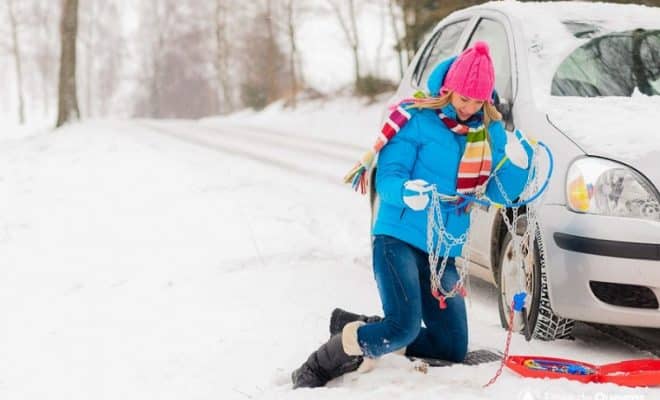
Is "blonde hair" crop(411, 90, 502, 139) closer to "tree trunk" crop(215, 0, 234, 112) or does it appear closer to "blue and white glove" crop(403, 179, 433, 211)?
"blue and white glove" crop(403, 179, 433, 211)

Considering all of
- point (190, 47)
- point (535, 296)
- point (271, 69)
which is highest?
point (535, 296)

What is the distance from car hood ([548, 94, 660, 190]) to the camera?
3.66 meters

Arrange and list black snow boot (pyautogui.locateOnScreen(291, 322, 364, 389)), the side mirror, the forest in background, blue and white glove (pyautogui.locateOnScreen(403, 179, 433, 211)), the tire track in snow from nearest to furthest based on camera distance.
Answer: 1. blue and white glove (pyautogui.locateOnScreen(403, 179, 433, 211))
2. black snow boot (pyautogui.locateOnScreen(291, 322, 364, 389))
3. the side mirror
4. the tire track in snow
5. the forest in background

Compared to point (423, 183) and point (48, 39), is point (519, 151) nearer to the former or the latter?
point (423, 183)

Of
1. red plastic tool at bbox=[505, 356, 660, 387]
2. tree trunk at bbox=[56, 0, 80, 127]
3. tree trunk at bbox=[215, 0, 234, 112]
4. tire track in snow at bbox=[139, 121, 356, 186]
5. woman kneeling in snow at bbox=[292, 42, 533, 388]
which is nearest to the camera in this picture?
woman kneeling in snow at bbox=[292, 42, 533, 388]

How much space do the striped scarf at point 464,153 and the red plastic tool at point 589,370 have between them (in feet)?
2.66

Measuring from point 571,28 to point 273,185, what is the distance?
5156mm

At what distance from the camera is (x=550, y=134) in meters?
4.00

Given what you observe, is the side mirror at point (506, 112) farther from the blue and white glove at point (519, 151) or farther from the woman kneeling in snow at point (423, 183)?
the blue and white glove at point (519, 151)

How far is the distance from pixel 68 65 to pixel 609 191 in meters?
17.9

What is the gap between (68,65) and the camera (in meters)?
19.5

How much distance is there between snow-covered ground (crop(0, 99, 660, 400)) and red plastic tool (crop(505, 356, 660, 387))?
0.10 m

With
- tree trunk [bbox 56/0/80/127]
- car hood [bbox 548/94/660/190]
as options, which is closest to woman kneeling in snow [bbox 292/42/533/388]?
car hood [bbox 548/94/660/190]

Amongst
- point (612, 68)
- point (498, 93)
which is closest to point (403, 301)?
point (498, 93)
